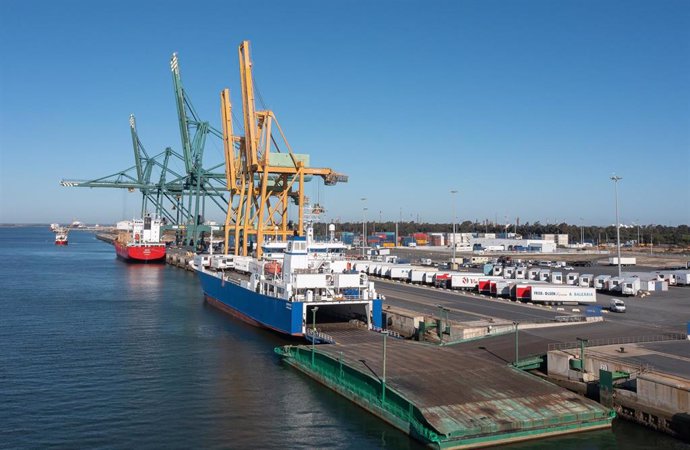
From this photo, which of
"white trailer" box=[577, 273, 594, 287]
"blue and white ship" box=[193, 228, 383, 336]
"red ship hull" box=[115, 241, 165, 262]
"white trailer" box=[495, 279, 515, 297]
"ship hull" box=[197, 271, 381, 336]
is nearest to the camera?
"ship hull" box=[197, 271, 381, 336]

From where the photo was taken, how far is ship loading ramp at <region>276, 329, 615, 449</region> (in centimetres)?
1750

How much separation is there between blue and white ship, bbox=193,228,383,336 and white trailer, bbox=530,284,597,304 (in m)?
15.9

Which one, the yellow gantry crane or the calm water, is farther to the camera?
the yellow gantry crane

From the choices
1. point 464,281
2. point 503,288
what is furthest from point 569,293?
point 464,281

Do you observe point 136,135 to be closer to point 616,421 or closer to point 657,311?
point 657,311

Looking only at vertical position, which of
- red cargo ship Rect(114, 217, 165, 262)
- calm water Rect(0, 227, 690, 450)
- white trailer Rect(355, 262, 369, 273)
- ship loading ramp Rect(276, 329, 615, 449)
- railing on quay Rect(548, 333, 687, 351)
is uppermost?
red cargo ship Rect(114, 217, 165, 262)

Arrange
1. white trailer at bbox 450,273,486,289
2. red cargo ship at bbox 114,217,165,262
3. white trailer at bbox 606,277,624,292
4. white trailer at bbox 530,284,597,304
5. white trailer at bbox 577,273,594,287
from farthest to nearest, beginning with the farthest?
1. red cargo ship at bbox 114,217,165,262
2. white trailer at bbox 577,273,594,287
3. white trailer at bbox 450,273,486,289
4. white trailer at bbox 606,277,624,292
5. white trailer at bbox 530,284,597,304

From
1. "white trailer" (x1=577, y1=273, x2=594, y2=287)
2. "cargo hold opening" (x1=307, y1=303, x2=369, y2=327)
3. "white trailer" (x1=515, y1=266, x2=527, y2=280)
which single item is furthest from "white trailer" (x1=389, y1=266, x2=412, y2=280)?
"cargo hold opening" (x1=307, y1=303, x2=369, y2=327)

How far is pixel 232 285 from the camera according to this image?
42719 mm

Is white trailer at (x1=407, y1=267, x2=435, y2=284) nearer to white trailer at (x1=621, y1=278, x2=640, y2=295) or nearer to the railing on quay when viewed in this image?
white trailer at (x1=621, y1=278, x2=640, y2=295)

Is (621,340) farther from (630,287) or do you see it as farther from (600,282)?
(600,282)

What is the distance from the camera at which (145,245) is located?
100 m

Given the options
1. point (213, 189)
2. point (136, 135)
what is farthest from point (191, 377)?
point (136, 135)

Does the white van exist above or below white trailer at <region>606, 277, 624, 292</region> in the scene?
below
